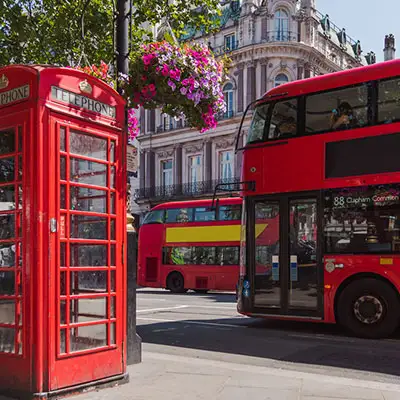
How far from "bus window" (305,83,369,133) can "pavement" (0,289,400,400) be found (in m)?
3.69

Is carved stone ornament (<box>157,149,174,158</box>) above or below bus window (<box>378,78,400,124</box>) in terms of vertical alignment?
above

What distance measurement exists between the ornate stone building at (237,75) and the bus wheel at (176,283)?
13131 millimetres

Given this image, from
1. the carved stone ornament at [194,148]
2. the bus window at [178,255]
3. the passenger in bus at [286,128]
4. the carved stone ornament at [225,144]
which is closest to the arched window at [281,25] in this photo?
the carved stone ornament at [225,144]

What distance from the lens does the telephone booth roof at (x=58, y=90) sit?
476cm

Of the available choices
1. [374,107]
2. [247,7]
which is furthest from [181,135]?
[374,107]

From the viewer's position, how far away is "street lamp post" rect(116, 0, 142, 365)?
240 inches

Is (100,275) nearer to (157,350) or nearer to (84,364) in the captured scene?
(84,364)

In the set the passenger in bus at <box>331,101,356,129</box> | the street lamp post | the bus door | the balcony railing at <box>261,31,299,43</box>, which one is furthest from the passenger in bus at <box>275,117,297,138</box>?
the balcony railing at <box>261,31,299,43</box>

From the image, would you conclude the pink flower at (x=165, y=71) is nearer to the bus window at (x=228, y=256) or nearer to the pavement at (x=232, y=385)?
the pavement at (x=232, y=385)

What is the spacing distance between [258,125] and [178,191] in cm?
2706

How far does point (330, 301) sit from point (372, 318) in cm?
73

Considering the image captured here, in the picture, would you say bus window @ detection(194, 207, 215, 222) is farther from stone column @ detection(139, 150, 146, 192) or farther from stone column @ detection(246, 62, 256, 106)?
stone column @ detection(139, 150, 146, 192)

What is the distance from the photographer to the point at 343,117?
32.1ft

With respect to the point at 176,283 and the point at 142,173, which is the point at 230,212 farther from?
the point at 142,173
